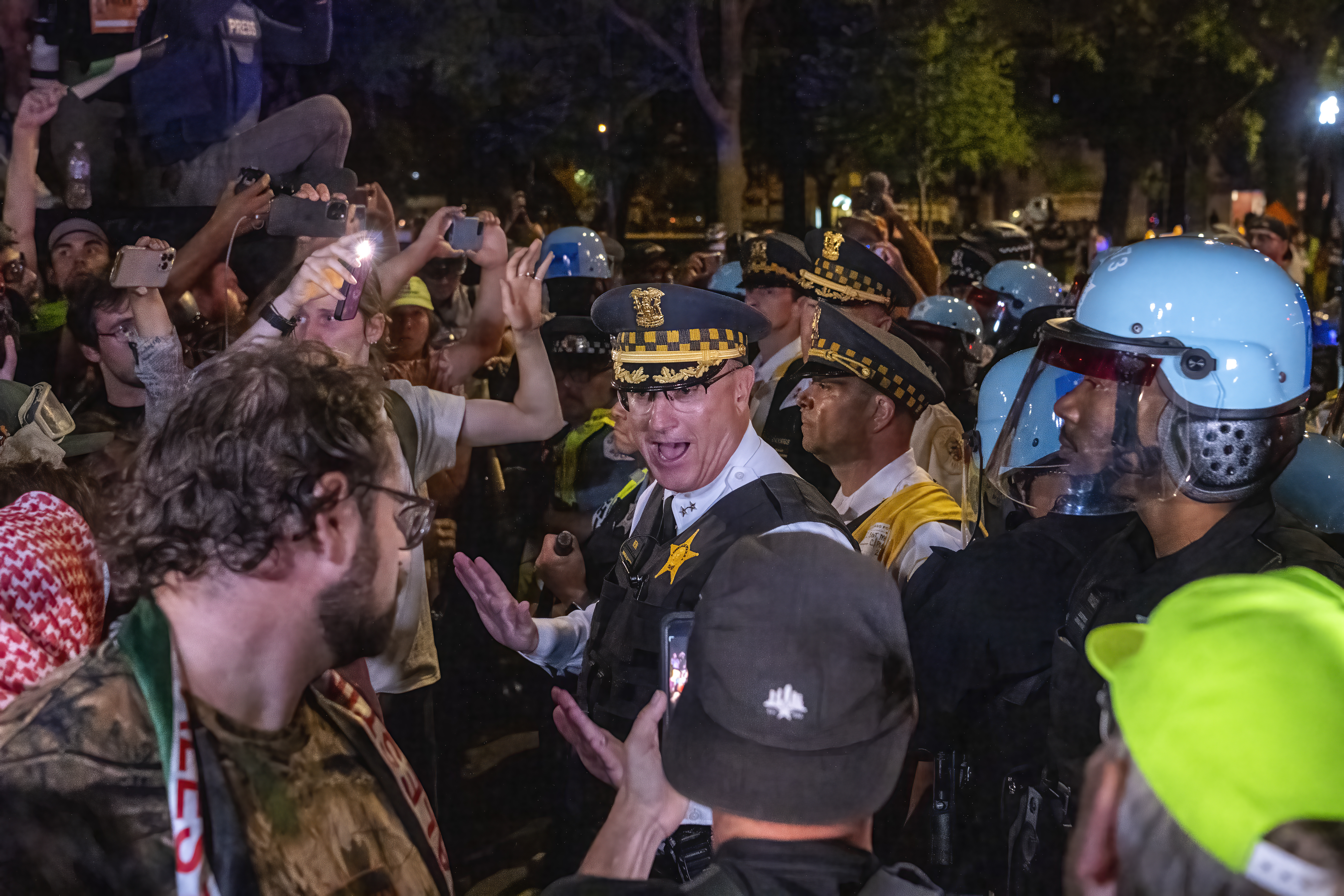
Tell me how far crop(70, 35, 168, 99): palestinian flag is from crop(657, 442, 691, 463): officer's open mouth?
13.5ft

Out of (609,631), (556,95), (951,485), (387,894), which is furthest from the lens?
(556,95)

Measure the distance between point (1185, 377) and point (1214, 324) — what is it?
0.14 meters

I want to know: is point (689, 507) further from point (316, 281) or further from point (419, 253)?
point (419, 253)

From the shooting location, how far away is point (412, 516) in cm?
204

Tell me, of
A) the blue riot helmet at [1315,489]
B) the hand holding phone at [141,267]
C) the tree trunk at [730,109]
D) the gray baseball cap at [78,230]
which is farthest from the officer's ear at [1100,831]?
the tree trunk at [730,109]

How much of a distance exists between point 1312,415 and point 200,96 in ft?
19.3

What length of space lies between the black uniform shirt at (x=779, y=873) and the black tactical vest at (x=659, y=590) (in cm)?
118

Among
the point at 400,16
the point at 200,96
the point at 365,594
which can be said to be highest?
the point at 400,16

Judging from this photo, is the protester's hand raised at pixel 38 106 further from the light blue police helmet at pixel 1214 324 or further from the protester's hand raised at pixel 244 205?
the light blue police helmet at pixel 1214 324

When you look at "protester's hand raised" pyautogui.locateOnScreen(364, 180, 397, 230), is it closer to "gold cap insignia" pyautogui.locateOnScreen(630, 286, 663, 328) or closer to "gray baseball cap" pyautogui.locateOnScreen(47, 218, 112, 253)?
"gray baseball cap" pyautogui.locateOnScreen(47, 218, 112, 253)

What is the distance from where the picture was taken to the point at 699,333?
10.7ft

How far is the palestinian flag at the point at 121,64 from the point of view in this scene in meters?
5.77

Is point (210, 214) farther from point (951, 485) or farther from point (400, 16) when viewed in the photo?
point (400, 16)

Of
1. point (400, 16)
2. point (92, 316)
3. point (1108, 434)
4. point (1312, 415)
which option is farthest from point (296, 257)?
point (400, 16)
